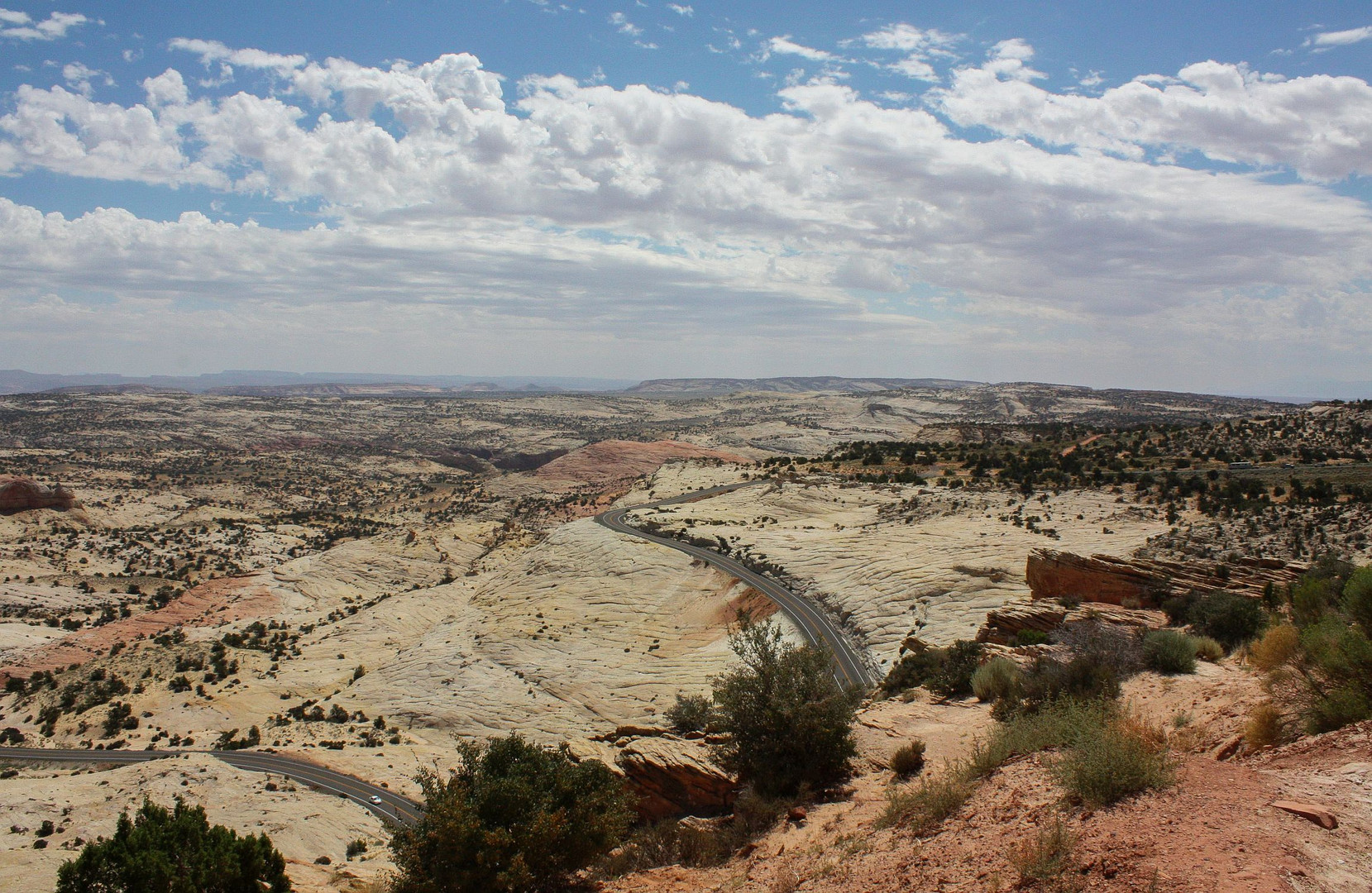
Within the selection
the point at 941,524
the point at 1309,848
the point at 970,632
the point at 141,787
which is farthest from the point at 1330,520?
the point at 141,787

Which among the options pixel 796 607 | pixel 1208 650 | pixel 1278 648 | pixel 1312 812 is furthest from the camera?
pixel 796 607

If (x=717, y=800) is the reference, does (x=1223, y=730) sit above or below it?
above

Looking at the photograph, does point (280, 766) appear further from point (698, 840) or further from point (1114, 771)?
point (1114, 771)

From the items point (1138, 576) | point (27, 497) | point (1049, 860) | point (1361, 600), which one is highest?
point (1361, 600)

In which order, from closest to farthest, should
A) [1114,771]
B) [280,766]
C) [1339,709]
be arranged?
[1114,771] < [1339,709] < [280,766]

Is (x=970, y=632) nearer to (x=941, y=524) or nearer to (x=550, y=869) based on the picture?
Answer: (x=941, y=524)

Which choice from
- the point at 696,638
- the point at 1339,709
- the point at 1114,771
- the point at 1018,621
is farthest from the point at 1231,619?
the point at 696,638

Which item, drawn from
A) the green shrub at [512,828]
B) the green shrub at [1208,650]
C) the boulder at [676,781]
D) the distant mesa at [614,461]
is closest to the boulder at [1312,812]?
the boulder at [676,781]
